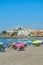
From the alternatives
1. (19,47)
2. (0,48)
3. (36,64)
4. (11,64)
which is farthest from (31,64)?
(19,47)

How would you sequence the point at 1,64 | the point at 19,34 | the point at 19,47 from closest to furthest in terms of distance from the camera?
the point at 1,64 → the point at 19,47 → the point at 19,34

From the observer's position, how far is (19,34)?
5374 inches

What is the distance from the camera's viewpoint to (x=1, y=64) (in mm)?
13477

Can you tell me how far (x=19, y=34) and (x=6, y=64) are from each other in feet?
404

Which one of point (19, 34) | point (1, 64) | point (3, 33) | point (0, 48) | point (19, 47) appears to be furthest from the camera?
point (3, 33)

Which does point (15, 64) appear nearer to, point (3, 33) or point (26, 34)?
point (26, 34)

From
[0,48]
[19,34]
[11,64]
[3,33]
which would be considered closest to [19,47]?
[0,48]

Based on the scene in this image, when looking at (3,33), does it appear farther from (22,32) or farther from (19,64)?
(19,64)

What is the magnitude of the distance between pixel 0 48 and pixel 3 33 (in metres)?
124

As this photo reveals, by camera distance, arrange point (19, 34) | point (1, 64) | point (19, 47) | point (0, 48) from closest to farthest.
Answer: point (1, 64), point (0, 48), point (19, 47), point (19, 34)

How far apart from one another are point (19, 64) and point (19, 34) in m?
123

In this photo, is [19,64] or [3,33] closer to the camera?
[19,64]

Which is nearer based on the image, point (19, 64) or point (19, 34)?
point (19, 64)

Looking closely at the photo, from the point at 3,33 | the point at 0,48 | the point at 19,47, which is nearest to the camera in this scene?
the point at 0,48
